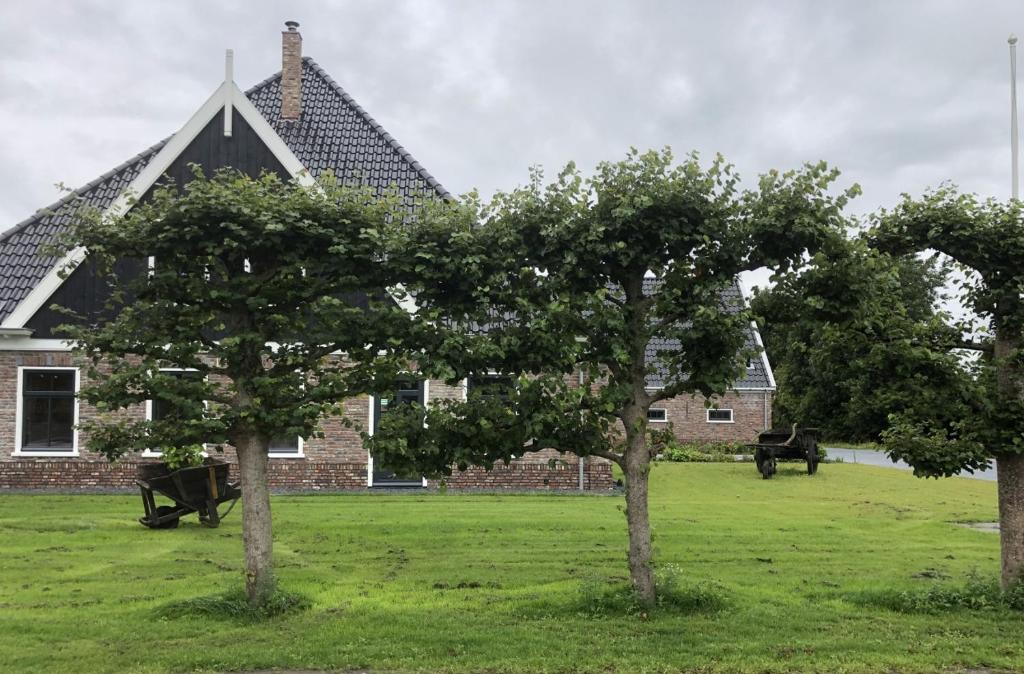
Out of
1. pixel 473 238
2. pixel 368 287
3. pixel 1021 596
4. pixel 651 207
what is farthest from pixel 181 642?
pixel 1021 596

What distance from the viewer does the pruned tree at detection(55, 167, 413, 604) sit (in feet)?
25.8

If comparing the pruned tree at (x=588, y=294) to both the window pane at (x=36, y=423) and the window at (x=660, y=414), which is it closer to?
the window pane at (x=36, y=423)

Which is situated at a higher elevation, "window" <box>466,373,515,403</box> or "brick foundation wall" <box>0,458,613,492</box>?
"window" <box>466,373,515,403</box>

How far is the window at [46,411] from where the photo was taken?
19.5 metres

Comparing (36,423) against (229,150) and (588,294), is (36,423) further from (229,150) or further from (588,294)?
(588,294)

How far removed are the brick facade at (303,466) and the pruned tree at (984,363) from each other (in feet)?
36.4

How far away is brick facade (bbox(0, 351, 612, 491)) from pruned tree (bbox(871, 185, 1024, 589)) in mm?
11093

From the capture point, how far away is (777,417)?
200 ft

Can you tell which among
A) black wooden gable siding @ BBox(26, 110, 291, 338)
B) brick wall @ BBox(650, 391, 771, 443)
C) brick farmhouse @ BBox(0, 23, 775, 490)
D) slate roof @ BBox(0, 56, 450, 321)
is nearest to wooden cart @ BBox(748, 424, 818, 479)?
brick farmhouse @ BBox(0, 23, 775, 490)

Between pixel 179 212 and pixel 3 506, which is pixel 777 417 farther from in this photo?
pixel 179 212

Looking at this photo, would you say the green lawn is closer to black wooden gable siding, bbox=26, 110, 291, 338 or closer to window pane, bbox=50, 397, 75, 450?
window pane, bbox=50, 397, 75, 450

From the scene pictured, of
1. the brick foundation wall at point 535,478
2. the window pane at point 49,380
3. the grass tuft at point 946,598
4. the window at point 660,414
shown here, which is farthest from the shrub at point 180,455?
the window at point 660,414

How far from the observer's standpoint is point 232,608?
8.05m

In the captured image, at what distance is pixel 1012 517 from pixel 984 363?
148 centimetres
